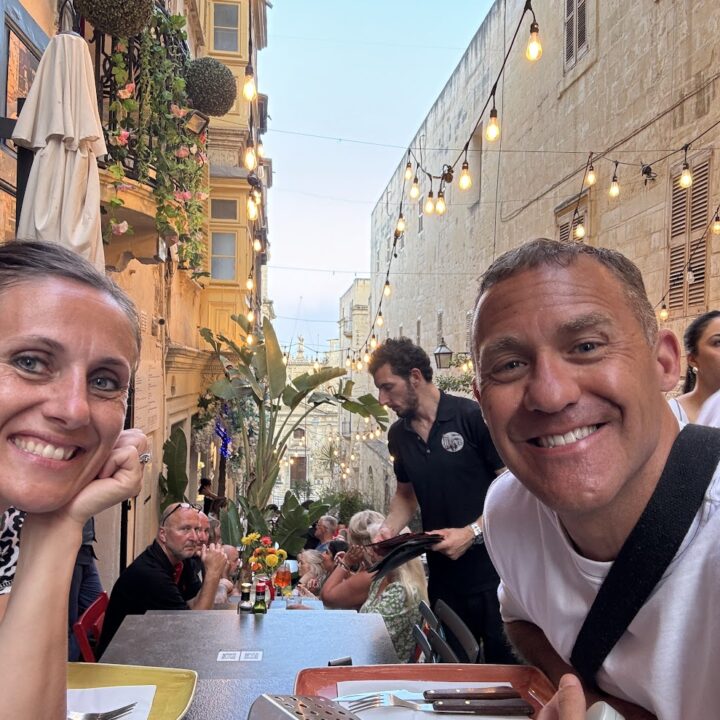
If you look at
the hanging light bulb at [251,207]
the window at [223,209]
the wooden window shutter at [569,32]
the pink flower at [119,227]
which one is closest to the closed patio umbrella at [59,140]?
the pink flower at [119,227]

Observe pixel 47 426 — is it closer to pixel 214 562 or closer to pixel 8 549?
pixel 8 549

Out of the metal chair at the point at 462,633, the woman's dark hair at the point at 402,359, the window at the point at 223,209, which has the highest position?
the window at the point at 223,209

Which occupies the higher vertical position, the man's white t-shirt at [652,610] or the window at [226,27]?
the window at [226,27]

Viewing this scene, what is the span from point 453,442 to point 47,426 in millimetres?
2672

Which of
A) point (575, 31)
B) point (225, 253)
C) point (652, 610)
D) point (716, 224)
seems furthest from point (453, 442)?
point (225, 253)

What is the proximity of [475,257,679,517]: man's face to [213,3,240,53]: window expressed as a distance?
593 inches

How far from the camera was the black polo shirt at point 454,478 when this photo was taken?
3309mm

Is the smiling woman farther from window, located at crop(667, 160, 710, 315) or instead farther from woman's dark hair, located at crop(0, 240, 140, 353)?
window, located at crop(667, 160, 710, 315)

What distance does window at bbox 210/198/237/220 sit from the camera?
1438 centimetres

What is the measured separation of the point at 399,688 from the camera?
148 cm

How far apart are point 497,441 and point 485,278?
1.30 feet

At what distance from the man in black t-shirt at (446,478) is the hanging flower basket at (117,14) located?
3.40 m

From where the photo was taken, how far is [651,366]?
131 centimetres

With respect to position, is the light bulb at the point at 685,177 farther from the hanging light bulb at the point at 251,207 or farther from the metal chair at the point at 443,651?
the metal chair at the point at 443,651
